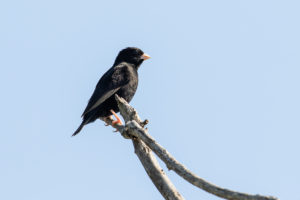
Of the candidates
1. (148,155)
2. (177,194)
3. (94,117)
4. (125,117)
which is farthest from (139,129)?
(94,117)

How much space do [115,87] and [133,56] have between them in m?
1.58

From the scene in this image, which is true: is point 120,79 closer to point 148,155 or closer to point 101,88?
point 101,88

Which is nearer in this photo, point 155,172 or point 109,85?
point 155,172

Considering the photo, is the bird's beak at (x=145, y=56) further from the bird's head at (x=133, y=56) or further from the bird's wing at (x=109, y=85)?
the bird's wing at (x=109, y=85)

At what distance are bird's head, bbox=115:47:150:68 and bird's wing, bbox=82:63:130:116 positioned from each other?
0.59 m

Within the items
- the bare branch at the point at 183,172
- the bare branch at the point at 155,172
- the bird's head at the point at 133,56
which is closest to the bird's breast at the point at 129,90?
the bird's head at the point at 133,56

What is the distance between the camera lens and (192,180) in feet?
12.6

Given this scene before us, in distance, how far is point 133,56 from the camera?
10.9 metres

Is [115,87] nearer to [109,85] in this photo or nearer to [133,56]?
[109,85]

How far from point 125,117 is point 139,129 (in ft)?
3.68

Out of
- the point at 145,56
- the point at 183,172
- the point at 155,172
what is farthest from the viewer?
the point at 145,56

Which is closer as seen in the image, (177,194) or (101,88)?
(177,194)

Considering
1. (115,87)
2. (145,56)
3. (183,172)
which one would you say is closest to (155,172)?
(183,172)

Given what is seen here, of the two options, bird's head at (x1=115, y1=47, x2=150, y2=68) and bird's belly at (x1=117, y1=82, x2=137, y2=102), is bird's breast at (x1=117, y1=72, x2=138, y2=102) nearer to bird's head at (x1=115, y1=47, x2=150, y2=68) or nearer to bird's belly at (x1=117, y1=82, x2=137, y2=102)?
bird's belly at (x1=117, y1=82, x2=137, y2=102)
